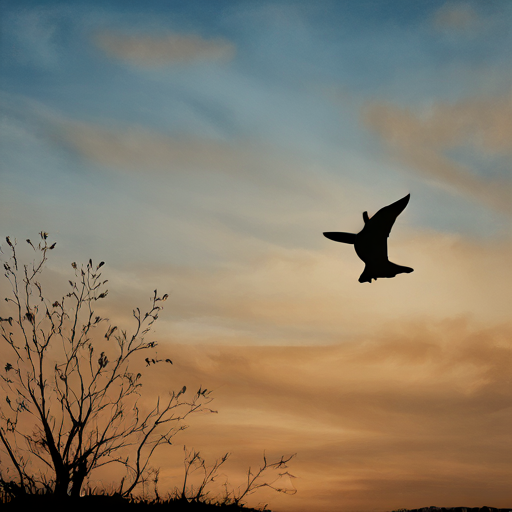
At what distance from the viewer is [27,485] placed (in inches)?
508

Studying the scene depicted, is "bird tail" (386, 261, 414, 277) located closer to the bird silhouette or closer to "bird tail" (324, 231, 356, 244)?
the bird silhouette

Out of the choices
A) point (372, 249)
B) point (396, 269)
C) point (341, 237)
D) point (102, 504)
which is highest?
point (341, 237)

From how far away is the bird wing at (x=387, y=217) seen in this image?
11023 millimetres

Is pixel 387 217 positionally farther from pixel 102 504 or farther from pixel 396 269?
pixel 102 504

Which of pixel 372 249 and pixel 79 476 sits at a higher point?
pixel 372 249

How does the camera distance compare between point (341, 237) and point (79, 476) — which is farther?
point (79, 476)

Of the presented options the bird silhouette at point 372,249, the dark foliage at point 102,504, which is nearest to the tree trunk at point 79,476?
the dark foliage at point 102,504

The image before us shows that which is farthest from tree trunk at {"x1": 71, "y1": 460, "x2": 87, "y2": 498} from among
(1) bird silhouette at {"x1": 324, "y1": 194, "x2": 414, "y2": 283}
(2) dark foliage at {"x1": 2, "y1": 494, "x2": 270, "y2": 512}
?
(1) bird silhouette at {"x1": 324, "y1": 194, "x2": 414, "y2": 283}

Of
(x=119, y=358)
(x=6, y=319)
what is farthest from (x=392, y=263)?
(x=6, y=319)

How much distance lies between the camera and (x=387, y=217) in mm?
11320

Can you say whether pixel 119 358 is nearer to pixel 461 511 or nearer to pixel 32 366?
pixel 32 366

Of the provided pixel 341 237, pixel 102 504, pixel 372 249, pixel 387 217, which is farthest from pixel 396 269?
pixel 102 504

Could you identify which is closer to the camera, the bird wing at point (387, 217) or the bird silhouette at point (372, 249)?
the bird wing at point (387, 217)

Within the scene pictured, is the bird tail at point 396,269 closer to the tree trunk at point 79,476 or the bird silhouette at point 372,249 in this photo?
the bird silhouette at point 372,249
